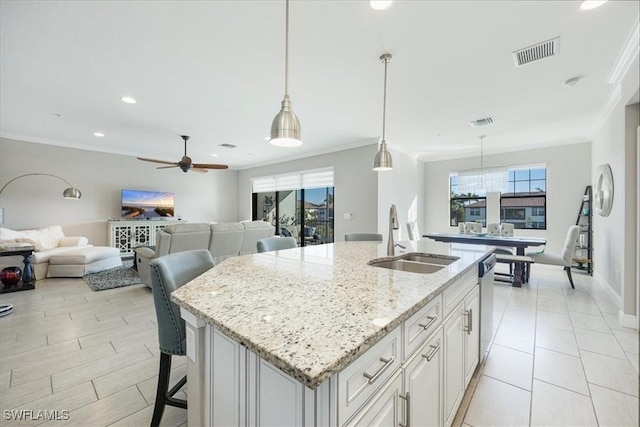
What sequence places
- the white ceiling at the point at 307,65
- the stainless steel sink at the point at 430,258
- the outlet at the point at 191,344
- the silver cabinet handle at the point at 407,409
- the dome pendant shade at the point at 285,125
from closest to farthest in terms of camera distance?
the silver cabinet handle at the point at 407,409
the outlet at the point at 191,344
the dome pendant shade at the point at 285,125
the white ceiling at the point at 307,65
the stainless steel sink at the point at 430,258

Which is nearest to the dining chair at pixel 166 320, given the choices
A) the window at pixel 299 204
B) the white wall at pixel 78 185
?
the window at pixel 299 204

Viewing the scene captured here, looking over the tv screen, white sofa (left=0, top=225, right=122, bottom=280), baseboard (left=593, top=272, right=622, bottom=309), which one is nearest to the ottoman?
white sofa (left=0, top=225, right=122, bottom=280)

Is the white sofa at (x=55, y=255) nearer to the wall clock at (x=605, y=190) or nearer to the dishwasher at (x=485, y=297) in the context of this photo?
the dishwasher at (x=485, y=297)

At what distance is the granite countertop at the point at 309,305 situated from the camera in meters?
0.69

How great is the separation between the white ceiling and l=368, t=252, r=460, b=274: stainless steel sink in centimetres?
178

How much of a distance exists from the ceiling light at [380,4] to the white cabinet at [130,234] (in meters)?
6.06

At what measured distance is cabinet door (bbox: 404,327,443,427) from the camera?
40.0 inches

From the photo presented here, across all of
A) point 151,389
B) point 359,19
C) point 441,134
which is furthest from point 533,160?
point 151,389

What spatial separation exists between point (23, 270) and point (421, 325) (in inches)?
234

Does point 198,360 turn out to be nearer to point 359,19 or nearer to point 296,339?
point 296,339

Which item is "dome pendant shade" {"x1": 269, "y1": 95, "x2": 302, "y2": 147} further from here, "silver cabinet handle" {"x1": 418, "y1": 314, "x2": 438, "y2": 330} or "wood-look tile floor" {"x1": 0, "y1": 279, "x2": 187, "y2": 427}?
"wood-look tile floor" {"x1": 0, "y1": 279, "x2": 187, "y2": 427}

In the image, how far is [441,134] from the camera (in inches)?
190

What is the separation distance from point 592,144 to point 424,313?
6.30 m

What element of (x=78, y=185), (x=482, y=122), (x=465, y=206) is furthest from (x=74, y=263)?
(x=465, y=206)
